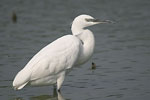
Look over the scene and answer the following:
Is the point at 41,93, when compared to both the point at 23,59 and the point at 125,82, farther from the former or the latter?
the point at 23,59

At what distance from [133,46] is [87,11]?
7152 mm

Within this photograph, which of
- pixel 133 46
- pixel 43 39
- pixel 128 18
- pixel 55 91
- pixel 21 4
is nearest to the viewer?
pixel 55 91

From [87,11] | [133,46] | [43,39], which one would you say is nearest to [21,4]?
[87,11]

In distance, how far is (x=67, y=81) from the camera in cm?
906

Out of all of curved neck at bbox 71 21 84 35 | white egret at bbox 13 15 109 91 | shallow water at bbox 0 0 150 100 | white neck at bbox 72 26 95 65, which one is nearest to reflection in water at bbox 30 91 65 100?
shallow water at bbox 0 0 150 100

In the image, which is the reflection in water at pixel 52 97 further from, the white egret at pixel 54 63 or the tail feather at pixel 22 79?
the tail feather at pixel 22 79

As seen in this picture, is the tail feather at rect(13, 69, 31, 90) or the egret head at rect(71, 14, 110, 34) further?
the egret head at rect(71, 14, 110, 34)

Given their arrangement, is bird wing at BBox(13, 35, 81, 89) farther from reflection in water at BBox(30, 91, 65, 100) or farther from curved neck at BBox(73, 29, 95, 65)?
reflection in water at BBox(30, 91, 65, 100)

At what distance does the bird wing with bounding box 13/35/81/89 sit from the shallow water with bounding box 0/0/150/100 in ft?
1.95

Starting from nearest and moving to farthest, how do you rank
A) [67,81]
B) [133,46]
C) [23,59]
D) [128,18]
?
[67,81] → [23,59] → [133,46] → [128,18]

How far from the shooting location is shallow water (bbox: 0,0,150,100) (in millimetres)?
8219

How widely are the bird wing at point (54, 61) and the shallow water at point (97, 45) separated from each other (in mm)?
593

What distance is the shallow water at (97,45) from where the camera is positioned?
8219 mm

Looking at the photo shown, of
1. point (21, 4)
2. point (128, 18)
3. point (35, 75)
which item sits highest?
point (35, 75)
